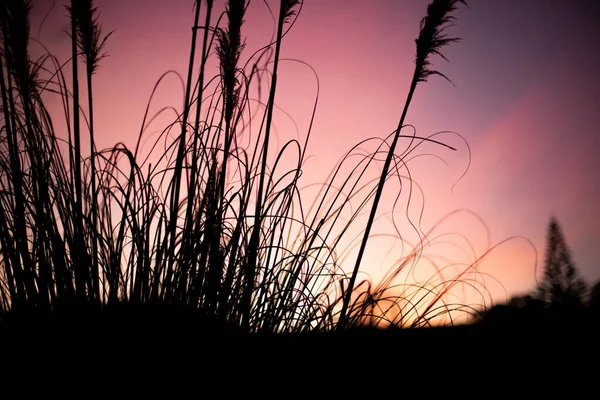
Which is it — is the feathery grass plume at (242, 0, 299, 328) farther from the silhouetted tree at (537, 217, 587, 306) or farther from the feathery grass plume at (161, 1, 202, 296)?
the silhouetted tree at (537, 217, 587, 306)

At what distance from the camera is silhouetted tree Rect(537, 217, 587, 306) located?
1.76 meters

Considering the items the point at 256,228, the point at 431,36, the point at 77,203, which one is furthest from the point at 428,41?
the point at 77,203

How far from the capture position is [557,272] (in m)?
1.85

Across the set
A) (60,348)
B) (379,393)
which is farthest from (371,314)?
(60,348)

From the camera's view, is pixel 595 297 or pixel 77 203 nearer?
pixel 77 203

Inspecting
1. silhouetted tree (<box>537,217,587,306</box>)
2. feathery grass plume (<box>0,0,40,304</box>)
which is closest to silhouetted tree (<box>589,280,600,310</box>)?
silhouetted tree (<box>537,217,587,306</box>)

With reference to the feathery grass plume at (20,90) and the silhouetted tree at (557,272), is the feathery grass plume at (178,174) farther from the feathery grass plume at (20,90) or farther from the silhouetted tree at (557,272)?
the silhouetted tree at (557,272)

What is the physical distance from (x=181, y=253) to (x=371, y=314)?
82 centimetres

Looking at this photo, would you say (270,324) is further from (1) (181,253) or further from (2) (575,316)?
(2) (575,316)

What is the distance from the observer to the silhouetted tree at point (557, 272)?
69.5 inches

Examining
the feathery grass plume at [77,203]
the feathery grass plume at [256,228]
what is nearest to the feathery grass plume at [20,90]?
the feathery grass plume at [77,203]

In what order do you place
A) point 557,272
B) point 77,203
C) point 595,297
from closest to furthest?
1. point 77,203
2. point 595,297
3. point 557,272

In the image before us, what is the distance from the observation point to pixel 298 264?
1695 mm

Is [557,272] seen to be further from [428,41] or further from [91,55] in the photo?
[91,55]
